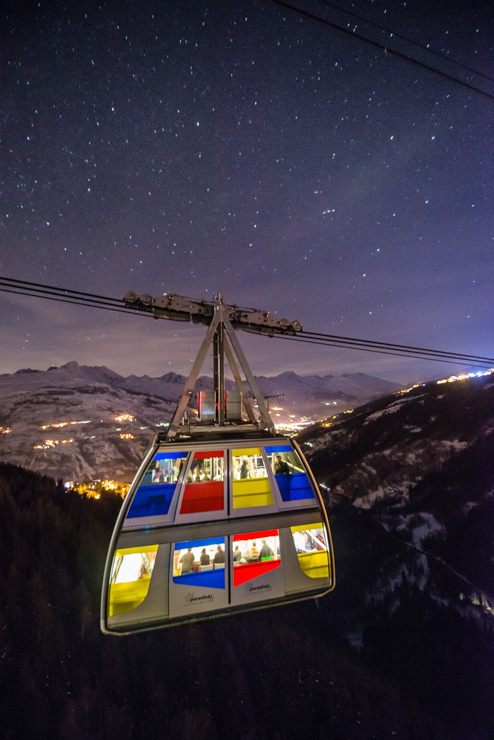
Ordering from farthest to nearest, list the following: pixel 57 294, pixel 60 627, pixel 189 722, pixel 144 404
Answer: pixel 144 404 → pixel 60 627 → pixel 189 722 → pixel 57 294

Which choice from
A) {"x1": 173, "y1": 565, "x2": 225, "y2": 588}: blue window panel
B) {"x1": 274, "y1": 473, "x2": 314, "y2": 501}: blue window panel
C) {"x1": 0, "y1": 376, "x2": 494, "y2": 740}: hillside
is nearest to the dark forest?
{"x1": 0, "y1": 376, "x2": 494, "y2": 740}: hillside

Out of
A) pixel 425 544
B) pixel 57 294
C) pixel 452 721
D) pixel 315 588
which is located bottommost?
pixel 452 721

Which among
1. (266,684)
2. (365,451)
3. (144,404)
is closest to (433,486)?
(365,451)

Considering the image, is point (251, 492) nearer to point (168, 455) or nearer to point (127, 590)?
point (168, 455)

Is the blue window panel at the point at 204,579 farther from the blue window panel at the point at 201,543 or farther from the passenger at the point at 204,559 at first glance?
the passenger at the point at 204,559

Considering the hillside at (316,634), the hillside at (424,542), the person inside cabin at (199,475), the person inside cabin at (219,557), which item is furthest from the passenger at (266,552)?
the hillside at (424,542)

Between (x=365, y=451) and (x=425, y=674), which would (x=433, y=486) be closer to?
(x=365, y=451)
